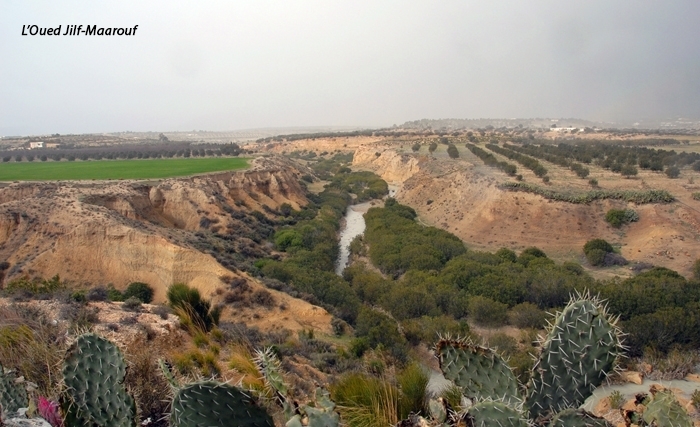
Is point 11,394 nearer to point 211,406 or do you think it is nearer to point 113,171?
point 211,406

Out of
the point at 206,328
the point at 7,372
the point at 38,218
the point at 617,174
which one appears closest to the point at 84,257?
the point at 38,218

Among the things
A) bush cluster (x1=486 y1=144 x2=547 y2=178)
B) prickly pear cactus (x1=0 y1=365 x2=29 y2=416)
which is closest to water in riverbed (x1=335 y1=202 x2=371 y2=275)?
bush cluster (x1=486 y1=144 x2=547 y2=178)

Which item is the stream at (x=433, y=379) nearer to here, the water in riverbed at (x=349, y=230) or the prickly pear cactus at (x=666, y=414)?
the water in riverbed at (x=349, y=230)

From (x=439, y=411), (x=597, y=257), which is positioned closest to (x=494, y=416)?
(x=439, y=411)

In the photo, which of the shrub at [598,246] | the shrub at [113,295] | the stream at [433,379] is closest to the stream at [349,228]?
the stream at [433,379]

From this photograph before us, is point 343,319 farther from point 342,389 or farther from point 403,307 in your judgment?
point 342,389

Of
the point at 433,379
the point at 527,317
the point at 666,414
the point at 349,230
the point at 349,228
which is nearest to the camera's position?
the point at 666,414
